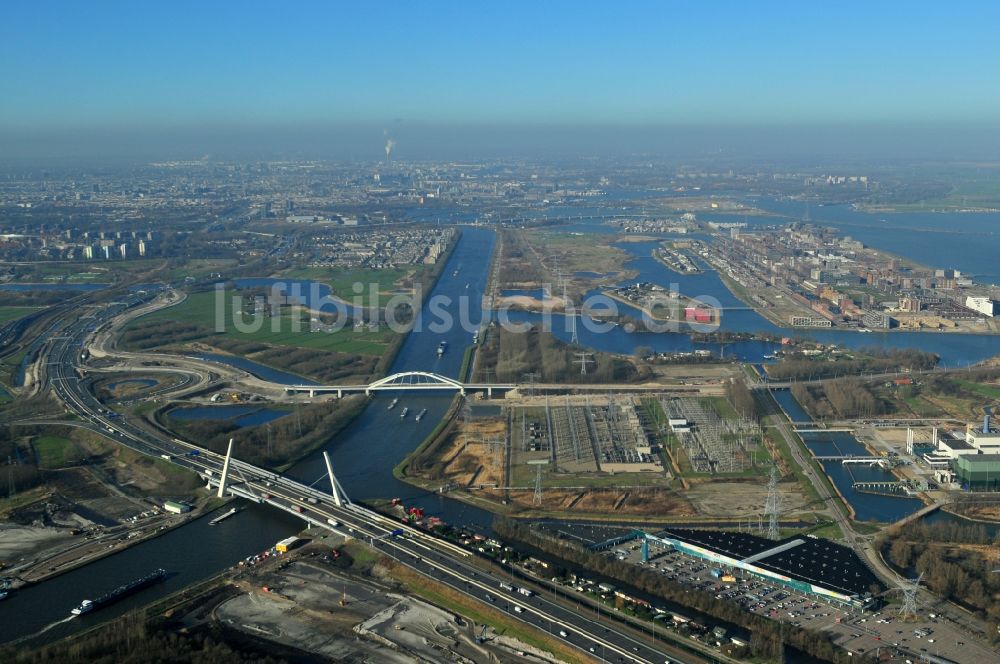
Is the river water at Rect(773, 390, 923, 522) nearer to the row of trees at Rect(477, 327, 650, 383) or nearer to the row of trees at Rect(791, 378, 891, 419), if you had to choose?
the row of trees at Rect(791, 378, 891, 419)

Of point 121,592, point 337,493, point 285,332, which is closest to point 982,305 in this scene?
point 285,332

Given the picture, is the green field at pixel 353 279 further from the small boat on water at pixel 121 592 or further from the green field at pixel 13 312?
the small boat on water at pixel 121 592

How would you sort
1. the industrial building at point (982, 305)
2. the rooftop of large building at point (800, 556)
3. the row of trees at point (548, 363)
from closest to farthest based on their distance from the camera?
1. the rooftop of large building at point (800, 556)
2. the row of trees at point (548, 363)
3. the industrial building at point (982, 305)

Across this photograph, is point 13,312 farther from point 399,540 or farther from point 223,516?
point 399,540

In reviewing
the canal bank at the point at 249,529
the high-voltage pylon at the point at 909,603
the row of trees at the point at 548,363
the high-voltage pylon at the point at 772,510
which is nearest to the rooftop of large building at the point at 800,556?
the high-voltage pylon at the point at 772,510

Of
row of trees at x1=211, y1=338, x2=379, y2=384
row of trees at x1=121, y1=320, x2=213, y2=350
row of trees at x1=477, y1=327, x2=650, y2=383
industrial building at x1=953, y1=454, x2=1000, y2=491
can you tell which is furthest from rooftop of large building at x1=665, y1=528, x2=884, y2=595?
row of trees at x1=121, y1=320, x2=213, y2=350

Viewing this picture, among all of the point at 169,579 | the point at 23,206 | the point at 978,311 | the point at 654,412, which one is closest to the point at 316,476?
the point at 169,579

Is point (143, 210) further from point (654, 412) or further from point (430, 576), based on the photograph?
point (430, 576)
